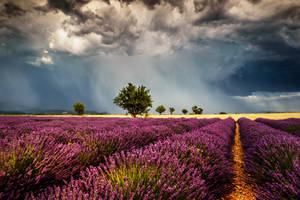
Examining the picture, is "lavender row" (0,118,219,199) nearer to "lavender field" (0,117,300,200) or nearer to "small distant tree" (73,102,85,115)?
"lavender field" (0,117,300,200)

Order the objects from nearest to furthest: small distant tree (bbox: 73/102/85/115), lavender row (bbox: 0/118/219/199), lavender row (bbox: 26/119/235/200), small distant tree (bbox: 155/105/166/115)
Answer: lavender row (bbox: 26/119/235/200) → lavender row (bbox: 0/118/219/199) → small distant tree (bbox: 73/102/85/115) → small distant tree (bbox: 155/105/166/115)

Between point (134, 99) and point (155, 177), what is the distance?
16.8 m

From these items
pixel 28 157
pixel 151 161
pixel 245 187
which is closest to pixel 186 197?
pixel 151 161

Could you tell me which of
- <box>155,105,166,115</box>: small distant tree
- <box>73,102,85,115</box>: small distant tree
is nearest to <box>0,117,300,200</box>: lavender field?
<box>73,102,85,115</box>: small distant tree

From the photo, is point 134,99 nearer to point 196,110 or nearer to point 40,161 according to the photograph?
point 40,161

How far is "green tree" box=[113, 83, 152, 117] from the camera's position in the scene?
17.9 metres

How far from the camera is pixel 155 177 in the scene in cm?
140

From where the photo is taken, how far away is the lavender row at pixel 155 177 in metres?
1.12

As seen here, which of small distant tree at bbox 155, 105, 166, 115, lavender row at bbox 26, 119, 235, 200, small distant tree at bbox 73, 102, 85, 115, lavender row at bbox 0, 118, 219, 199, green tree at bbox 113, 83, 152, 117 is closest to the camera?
lavender row at bbox 26, 119, 235, 200

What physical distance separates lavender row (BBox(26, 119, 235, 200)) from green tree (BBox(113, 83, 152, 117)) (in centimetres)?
1527

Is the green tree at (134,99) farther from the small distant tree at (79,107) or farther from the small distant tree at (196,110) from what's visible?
the small distant tree at (196,110)

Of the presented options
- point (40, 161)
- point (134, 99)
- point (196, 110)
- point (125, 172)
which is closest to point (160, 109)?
point (196, 110)

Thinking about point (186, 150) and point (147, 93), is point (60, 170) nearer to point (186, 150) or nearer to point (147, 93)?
point (186, 150)

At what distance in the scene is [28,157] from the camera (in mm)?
1743
